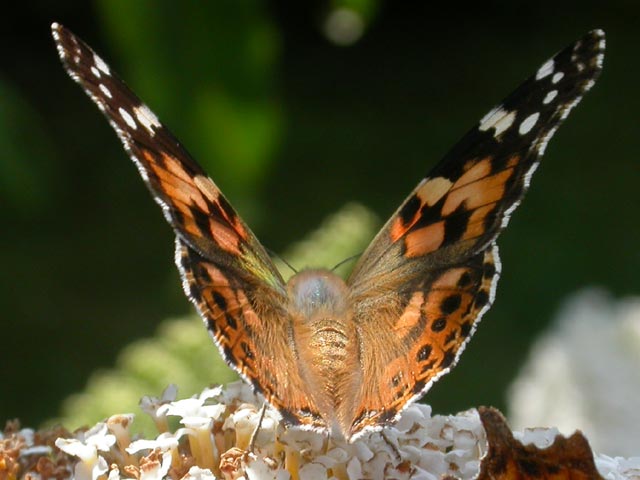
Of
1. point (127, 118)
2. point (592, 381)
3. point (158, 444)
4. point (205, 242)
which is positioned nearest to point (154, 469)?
point (158, 444)

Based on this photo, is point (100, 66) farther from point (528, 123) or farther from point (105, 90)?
point (528, 123)

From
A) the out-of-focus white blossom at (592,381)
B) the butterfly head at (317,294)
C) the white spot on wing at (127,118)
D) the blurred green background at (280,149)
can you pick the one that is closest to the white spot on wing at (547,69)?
the butterfly head at (317,294)

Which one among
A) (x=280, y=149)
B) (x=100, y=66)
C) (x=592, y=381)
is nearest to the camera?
(x=100, y=66)

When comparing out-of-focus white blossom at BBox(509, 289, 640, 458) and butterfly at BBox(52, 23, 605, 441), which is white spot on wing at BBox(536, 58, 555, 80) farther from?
out-of-focus white blossom at BBox(509, 289, 640, 458)

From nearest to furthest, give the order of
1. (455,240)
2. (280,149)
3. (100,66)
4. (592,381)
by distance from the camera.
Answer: (100,66), (455,240), (592,381), (280,149)

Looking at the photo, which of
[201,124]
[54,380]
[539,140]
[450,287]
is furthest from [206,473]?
[54,380]

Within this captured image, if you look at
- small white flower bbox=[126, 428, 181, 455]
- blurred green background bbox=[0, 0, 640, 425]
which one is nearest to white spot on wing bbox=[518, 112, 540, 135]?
small white flower bbox=[126, 428, 181, 455]

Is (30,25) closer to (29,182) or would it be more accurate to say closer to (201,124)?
(29,182)
